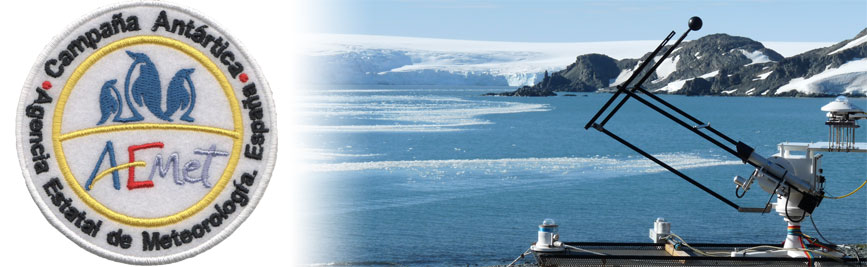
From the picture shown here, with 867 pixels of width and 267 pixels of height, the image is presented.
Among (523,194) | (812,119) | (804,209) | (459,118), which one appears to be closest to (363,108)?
(459,118)

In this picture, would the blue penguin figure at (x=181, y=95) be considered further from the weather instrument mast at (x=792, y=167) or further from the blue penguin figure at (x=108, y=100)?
the weather instrument mast at (x=792, y=167)

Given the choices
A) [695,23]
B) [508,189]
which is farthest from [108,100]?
[508,189]

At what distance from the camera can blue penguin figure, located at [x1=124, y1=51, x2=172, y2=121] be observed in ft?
22.2

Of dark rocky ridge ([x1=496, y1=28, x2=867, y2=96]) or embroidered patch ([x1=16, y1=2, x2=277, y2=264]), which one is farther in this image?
dark rocky ridge ([x1=496, y1=28, x2=867, y2=96])

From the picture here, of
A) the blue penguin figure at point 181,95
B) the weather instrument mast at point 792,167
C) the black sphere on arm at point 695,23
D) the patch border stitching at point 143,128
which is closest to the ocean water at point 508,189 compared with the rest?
Answer: the weather instrument mast at point 792,167

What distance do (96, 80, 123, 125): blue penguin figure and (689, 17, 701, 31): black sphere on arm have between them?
4634 mm

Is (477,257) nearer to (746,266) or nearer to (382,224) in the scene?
(382,224)

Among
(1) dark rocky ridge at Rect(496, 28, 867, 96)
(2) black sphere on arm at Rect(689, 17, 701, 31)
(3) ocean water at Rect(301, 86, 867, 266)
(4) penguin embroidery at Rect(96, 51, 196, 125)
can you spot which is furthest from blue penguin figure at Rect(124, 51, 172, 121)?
(1) dark rocky ridge at Rect(496, 28, 867, 96)

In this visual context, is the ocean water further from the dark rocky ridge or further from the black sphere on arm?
the dark rocky ridge

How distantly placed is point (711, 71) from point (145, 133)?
283 feet

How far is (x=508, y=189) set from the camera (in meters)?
25.0

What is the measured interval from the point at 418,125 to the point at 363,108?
35.1ft

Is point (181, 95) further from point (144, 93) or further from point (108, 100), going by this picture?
point (108, 100)

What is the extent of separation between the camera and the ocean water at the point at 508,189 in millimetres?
19500
